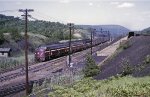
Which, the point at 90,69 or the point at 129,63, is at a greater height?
the point at 129,63

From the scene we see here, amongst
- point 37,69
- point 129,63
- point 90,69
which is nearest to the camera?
point 129,63

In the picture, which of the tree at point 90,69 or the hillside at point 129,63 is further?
the tree at point 90,69

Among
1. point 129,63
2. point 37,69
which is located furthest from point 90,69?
point 37,69

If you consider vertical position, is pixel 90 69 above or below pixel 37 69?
above

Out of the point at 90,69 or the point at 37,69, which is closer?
the point at 90,69

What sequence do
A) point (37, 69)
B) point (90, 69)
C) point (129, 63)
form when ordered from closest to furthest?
point (129, 63), point (90, 69), point (37, 69)

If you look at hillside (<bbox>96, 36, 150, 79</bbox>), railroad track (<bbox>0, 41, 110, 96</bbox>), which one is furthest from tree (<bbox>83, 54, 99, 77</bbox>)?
railroad track (<bbox>0, 41, 110, 96</bbox>)

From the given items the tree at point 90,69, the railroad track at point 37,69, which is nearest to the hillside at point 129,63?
the tree at point 90,69

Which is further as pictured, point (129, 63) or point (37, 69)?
point (37, 69)

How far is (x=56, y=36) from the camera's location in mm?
162000

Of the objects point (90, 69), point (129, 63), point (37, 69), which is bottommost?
point (37, 69)

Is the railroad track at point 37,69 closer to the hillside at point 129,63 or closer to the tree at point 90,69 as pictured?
the tree at point 90,69

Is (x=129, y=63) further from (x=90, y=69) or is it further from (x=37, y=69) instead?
(x=37, y=69)

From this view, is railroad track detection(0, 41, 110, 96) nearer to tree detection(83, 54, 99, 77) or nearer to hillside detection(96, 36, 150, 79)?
tree detection(83, 54, 99, 77)
